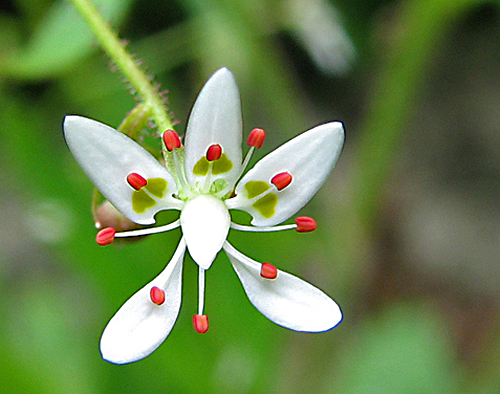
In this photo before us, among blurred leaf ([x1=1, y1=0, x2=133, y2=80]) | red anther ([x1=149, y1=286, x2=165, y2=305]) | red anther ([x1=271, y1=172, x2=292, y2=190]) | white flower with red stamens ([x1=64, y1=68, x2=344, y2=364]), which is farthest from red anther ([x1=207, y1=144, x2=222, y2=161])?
blurred leaf ([x1=1, y1=0, x2=133, y2=80])

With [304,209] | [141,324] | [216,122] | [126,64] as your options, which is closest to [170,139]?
[216,122]

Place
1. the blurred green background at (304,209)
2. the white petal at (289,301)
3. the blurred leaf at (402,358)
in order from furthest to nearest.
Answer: the blurred leaf at (402,358) < the blurred green background at (304,209) < the white petal at (289,301)

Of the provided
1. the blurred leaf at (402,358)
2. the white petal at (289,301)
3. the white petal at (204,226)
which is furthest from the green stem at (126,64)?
the blurred leaf at (402,358)

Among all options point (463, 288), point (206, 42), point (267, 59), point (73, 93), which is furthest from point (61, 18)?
point (463, 288)

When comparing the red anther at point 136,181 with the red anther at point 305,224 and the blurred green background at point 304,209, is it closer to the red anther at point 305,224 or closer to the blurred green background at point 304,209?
the red anther at point 305,224

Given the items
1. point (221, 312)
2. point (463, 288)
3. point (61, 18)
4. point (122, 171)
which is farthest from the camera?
point (463, 288)

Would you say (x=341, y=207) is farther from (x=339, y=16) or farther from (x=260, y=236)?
(x=339, y=16)
